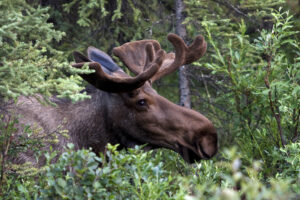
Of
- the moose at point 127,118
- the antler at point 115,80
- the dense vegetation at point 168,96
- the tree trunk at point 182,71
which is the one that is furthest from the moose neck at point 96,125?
the tree trunk at point 182,71

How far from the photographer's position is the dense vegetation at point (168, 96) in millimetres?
3301

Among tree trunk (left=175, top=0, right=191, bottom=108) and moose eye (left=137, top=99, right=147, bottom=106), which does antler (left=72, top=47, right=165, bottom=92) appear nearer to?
moose eye (left=137, top=99, right=147, bottom=106)

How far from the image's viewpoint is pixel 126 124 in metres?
5.25

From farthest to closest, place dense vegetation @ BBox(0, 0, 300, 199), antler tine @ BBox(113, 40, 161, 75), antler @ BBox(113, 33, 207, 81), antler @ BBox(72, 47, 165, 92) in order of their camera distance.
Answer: antler tine @ BBox(113, 40, 161, 75)
antler @ BBox(113, 33, 207, 81)
antler @ BBox(72, 47, 165, 92)
dense vegetation @ BBox(0, 0, 300, 199)

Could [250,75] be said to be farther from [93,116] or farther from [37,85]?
[37,85]

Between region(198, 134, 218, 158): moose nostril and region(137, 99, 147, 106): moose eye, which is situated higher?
→ region(137, 99, 147, 106): moose eye

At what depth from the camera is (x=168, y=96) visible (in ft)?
30.3

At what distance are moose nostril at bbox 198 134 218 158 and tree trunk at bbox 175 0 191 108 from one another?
98.4 inches

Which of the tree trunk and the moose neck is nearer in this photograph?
the moose neck

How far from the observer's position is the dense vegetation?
3.30m

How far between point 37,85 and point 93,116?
1.83m

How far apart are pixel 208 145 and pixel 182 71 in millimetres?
2596

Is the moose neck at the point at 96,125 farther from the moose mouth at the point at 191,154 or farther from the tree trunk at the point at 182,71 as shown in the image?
the tree trunk at the point at 182,71

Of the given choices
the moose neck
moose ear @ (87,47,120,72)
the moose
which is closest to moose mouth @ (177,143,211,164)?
the moose
